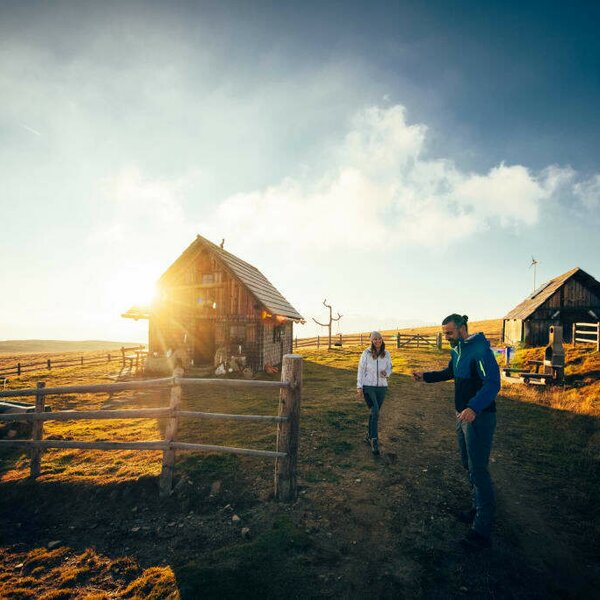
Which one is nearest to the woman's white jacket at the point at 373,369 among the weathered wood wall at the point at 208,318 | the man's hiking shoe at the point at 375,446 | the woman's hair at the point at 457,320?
the man's hiking shoe at the point at 375,446

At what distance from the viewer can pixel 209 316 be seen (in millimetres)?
16516

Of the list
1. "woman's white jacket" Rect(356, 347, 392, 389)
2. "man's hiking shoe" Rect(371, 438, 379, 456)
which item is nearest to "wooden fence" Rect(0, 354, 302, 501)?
"woman's white jacket" Rect(356, 347, 392, 389)

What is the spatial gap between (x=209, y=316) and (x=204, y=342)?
1832 millimetres

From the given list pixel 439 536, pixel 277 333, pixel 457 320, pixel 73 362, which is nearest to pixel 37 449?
pixel 439 536

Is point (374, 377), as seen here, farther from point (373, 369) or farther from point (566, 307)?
point (566, 307)

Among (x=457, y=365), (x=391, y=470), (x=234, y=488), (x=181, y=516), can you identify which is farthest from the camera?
(x=391, y=470)

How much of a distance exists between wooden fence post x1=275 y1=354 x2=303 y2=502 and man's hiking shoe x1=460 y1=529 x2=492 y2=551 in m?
2.25

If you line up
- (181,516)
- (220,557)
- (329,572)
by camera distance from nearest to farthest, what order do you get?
1. (329,572)
2. (220,557)
3. (181,516)

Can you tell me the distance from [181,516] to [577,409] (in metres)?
10.5

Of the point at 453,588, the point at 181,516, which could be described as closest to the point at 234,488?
the point at 181,516

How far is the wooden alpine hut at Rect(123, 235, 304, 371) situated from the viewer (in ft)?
51.8

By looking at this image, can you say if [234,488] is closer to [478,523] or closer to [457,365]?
[478,523]

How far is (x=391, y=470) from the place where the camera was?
5.32 meters

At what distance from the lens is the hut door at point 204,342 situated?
54.9ft
